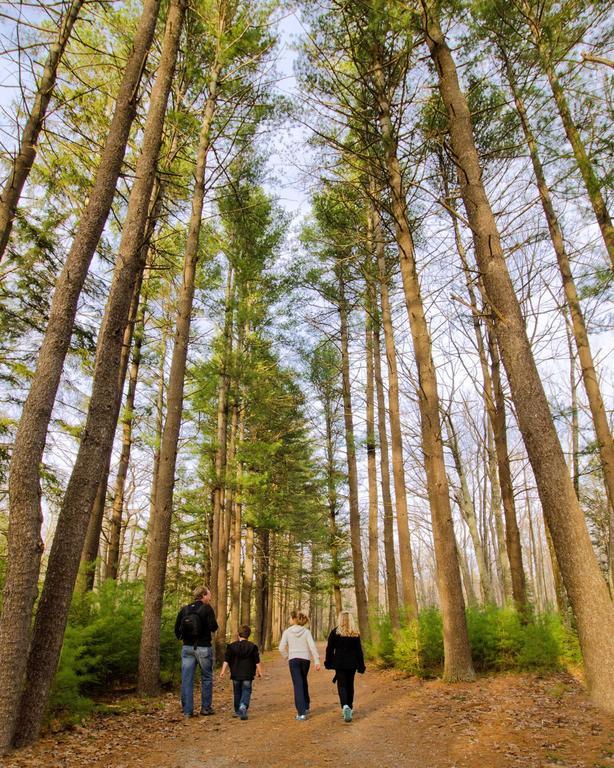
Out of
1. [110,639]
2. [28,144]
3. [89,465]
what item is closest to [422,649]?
[110,639]

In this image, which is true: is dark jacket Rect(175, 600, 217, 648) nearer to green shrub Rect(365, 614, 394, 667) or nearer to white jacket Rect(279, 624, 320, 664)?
white jacket Rect(279, 624, 320, 664)

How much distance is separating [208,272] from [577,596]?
1228cm

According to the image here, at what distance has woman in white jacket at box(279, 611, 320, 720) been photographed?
6.47m

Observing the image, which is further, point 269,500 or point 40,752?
point 269,500

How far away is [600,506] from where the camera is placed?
20062mm

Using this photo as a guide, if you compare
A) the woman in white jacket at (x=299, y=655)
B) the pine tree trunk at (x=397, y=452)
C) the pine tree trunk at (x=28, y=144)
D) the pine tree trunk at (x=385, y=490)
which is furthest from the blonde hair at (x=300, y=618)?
the pine tree trunk at (x=28, y=144)

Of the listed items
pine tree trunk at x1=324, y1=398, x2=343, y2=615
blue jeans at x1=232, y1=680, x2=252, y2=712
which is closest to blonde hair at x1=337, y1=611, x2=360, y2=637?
blue jeans at x1=232, y1=680, x2=252, y2=712

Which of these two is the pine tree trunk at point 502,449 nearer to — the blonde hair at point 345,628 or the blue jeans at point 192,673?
the blonde hair at point 345,628

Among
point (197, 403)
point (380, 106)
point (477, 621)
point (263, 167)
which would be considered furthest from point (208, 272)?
point (477, 621)

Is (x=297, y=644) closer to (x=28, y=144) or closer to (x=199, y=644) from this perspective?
(x=199, y=644)

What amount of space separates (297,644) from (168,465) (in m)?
3.69

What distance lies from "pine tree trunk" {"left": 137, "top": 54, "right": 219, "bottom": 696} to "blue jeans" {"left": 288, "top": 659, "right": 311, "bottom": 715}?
8.03 ft

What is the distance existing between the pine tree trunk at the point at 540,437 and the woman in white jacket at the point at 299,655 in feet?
10.9

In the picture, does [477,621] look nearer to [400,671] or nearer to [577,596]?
[400,671]
